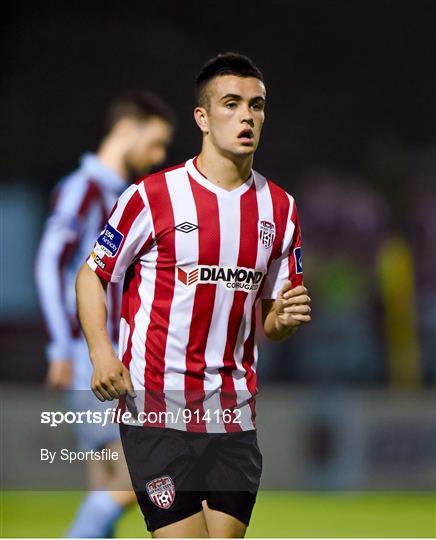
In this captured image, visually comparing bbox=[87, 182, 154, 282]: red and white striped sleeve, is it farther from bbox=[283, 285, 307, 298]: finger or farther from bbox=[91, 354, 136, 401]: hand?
bbox=[283, 285, 307, 298]: finger

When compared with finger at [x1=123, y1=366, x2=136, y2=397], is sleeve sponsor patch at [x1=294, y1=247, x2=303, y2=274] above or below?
above

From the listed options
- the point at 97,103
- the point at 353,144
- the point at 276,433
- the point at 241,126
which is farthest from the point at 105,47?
the point at 241,126

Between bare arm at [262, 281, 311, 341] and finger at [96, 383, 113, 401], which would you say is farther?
bare arm at [262, 281, 311, 341]

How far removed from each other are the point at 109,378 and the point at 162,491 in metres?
0.39

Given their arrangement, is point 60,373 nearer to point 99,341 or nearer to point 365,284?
point 99,341

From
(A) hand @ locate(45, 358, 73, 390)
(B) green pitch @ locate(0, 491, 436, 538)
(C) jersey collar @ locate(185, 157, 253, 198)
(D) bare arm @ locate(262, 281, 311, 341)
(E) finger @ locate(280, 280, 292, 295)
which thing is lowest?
(B) green pitch @ locate(0, 491, 436, 538)

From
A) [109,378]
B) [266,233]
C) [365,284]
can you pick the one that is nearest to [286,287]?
[266,233]

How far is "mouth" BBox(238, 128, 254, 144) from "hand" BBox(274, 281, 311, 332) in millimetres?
418

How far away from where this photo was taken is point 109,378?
3.20 m

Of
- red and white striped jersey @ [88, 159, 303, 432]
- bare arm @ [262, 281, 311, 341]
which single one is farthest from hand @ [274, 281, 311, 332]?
red and white striped jersey @ [88, 159, 303, 432]

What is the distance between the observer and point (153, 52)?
30.7ft

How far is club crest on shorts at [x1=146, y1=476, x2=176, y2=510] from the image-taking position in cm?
336

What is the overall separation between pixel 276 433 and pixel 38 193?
273 cm

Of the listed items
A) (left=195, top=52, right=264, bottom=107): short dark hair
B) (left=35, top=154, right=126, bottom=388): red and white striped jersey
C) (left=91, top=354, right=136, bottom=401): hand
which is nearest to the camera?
(left=91, top=354, right=136, bottom=401): hand
